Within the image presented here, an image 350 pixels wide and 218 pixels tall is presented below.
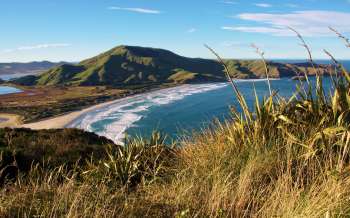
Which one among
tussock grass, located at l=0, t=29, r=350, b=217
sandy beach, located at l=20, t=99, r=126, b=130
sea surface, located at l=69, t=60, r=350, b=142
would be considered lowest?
sandy beach, located at l=20, t=99, r=126, b=130

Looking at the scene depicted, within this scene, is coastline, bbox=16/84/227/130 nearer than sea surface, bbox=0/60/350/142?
No

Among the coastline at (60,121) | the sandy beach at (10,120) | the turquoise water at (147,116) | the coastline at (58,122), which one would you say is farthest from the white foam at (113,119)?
the sandy beach at (10,120)

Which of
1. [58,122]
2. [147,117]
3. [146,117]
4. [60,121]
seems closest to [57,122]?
[58,122]

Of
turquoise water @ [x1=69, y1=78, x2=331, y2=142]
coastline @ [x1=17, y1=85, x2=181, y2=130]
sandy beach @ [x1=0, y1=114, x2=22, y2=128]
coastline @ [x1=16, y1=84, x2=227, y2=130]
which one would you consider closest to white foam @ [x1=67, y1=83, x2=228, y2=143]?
turquoise water @ [x1=69, y1=78, x2=331, y2=142]

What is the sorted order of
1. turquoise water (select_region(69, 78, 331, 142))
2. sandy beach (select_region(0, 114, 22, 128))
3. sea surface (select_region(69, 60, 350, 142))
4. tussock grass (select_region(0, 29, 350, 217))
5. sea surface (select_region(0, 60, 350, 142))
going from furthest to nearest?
sandy beach (select_region(0, 114, 22, 128)) → turquoise water (select_region(69, 78, 331, 142)) → sea surface (select_region(0, 60, 350, 142)) → sea surface (select_region(69, 60, 350, 142)) → tussock grass (select_region(0, 29, 350, 217))

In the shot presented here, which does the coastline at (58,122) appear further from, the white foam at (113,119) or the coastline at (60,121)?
the white foam at (113,119)

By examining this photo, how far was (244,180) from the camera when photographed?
4332mm

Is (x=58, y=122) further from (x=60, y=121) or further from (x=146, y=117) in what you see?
(x=146, y=117)

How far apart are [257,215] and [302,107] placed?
2.66 m

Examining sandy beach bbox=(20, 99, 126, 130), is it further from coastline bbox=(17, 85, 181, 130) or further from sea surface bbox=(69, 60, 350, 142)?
sea surface bbox=(69, 60, 350, 142)

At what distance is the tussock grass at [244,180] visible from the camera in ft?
12.7

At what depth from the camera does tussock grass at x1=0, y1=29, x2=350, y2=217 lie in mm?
3865

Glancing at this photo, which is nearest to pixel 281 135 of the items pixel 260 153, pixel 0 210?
pixel 260 153

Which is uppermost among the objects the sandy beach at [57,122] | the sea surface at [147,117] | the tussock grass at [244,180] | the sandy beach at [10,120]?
the tussock grass at [244,180]
